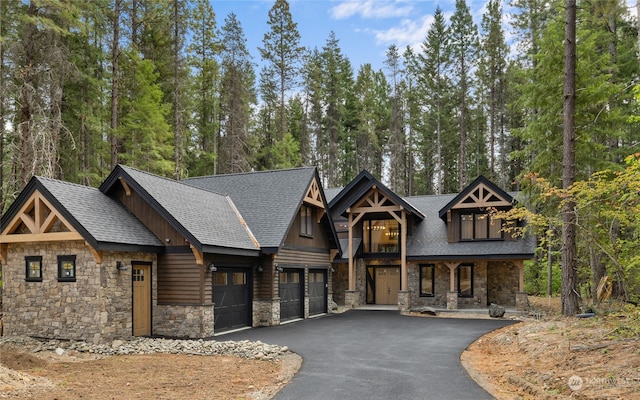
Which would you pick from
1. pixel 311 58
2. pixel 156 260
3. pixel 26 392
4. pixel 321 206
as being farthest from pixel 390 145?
pixel 26 392

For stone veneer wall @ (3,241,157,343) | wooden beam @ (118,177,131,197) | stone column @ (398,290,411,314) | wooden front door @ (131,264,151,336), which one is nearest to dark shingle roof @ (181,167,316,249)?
wooden front door @ (131,264,151,336)

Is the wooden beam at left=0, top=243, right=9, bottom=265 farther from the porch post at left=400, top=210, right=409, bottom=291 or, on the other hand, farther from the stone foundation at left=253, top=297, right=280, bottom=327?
the porch post at left=400, top=210, right=409, bottom=291

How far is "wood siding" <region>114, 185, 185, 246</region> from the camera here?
565 inches

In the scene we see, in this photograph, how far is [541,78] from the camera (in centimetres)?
1733

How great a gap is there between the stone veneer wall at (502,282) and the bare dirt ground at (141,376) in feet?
49.0

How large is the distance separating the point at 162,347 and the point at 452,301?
14.3 m

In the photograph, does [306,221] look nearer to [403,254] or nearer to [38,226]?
[403,254]

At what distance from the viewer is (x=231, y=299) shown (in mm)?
15695

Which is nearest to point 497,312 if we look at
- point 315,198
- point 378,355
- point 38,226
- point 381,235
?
point 381,235

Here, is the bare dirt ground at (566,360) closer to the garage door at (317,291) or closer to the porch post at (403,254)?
the garage door at (317,291)

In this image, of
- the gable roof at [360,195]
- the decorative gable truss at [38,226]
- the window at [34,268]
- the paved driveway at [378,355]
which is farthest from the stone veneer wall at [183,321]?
the gable roof at [360,195]

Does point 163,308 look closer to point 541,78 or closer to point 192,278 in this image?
point 192,278

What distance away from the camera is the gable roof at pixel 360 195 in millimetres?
23094

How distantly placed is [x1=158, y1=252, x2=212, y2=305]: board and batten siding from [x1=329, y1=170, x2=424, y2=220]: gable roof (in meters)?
10.8
